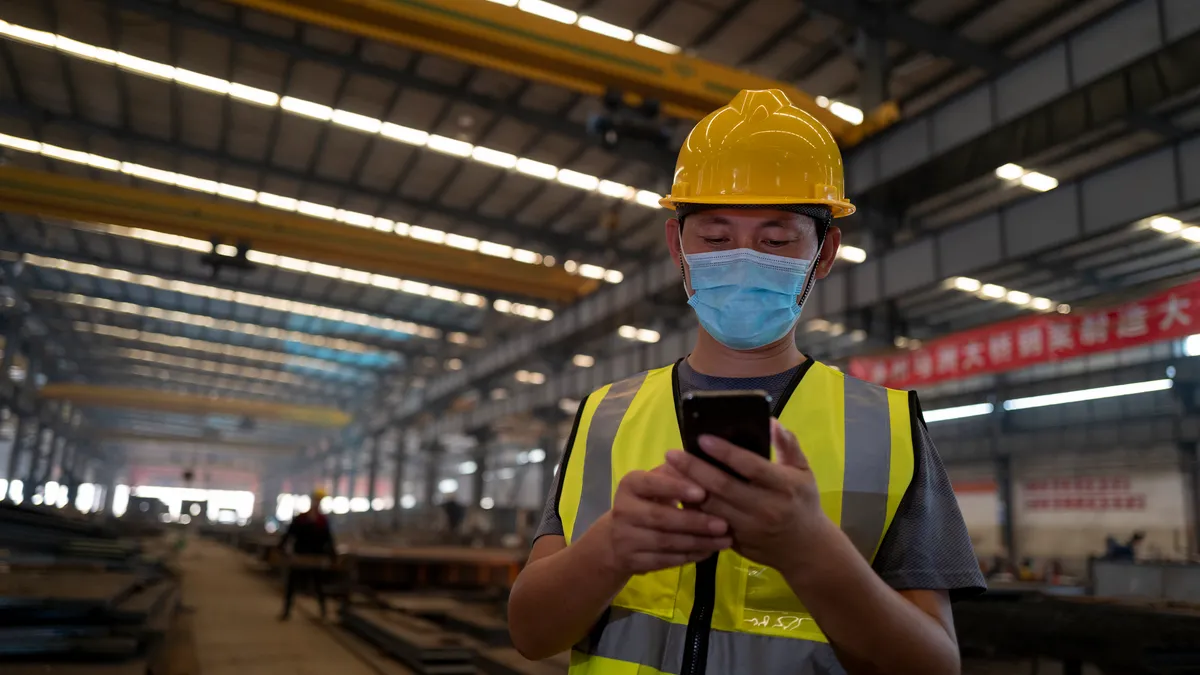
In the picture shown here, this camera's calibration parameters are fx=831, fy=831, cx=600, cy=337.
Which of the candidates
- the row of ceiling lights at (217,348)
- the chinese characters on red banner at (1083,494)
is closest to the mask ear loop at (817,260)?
the chinese characters on red banner at (1083,494)

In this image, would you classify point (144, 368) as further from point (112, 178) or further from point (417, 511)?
point (112, 178)

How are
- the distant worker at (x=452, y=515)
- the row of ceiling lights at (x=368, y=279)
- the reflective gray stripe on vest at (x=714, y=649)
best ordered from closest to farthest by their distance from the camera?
the reflective gray stripe on vest at (x=714, y=649) < the row of ceiling lights at (x=368, y=279) < the distant worker at (x=452, y=515)

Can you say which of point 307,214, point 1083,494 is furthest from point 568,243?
point 1083,494

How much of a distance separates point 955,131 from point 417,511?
26.0 meters

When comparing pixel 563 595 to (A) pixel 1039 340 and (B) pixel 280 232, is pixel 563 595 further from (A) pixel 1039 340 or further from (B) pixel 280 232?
(B) pixel 280 232

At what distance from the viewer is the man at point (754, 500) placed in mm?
1040

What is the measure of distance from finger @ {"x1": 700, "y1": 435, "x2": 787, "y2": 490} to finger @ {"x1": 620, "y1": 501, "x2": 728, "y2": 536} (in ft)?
0.25

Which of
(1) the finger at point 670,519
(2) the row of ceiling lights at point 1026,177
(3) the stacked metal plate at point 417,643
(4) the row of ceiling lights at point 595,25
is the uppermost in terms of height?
(4) the row of ceiling lights at point 595,25

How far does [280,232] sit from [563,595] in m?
18.4

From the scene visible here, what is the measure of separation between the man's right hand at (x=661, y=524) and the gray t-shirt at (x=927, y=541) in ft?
1.34

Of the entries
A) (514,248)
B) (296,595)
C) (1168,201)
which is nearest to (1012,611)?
(1168,201)

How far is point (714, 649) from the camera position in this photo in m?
1.30

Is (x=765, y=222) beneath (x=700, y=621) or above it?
above

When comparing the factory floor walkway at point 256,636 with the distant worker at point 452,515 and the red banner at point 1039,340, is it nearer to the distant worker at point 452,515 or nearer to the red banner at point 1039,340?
the distant worker at point 452,515
